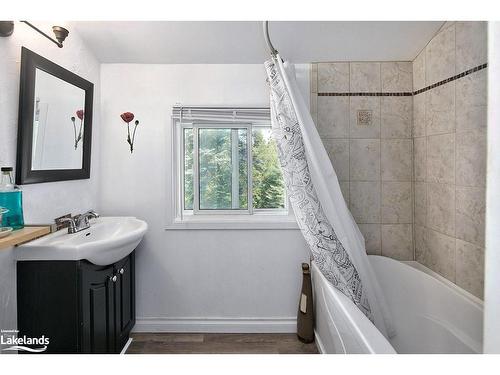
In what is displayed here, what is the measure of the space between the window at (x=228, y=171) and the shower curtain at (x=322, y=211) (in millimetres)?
544

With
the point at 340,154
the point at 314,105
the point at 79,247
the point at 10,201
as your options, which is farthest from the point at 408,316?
the point at 10,201

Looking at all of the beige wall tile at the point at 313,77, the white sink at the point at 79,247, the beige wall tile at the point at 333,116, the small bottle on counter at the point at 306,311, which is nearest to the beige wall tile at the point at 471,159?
the beige wall tile at the point at 333,116

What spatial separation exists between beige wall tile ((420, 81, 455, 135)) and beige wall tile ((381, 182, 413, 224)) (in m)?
0.41

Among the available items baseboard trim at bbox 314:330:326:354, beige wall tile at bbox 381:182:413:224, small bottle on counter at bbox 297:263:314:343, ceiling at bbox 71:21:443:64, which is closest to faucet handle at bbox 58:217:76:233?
ceiling at bbox 71:21:443:64

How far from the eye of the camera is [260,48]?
185 cm

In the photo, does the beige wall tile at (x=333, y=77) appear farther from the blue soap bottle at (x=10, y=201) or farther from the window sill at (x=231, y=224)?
the blue soap bottle at (x=10, y=201)

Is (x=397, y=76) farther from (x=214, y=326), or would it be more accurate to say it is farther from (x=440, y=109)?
(x=214, y=326)

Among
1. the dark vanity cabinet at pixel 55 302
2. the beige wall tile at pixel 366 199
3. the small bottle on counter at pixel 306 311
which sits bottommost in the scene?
the small bottle on counter at pixel 306 311

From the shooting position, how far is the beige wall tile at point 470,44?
135 cm

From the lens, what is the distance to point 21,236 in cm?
101

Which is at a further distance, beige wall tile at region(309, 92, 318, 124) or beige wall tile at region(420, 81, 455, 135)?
beige wall tile at region(309, 92, 318, 124)

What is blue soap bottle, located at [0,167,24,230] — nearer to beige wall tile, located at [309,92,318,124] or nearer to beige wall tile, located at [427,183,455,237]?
beige wall tile, located at [309,92,318,124]

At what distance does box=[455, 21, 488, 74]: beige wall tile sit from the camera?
1.35 metres
